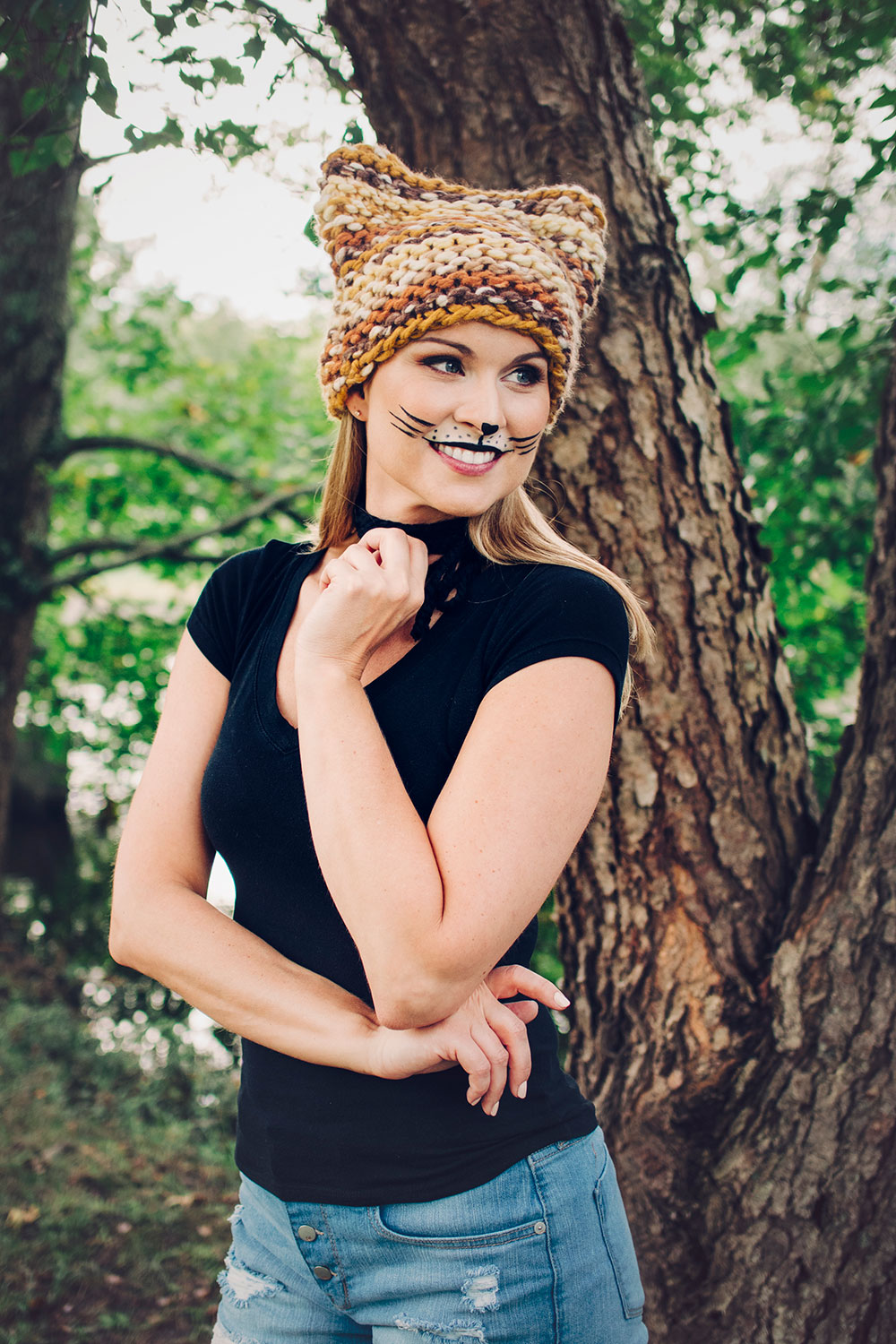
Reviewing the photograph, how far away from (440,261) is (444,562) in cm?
46

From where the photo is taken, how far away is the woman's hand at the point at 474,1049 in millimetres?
1320

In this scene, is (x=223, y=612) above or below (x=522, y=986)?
above

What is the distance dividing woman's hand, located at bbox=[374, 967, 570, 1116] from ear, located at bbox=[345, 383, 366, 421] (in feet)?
3.31

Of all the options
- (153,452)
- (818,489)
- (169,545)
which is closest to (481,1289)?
(818,489)

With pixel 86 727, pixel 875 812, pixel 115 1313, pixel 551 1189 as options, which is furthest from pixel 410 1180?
pixel 86 727

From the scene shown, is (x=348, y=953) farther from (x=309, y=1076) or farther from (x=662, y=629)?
(x=662, y=629)

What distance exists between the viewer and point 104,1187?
401 centimetres

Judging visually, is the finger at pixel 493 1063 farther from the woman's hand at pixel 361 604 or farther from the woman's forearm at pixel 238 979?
the woman's hand at pixel 361 604

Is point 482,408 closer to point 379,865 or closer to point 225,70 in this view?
point 379,865

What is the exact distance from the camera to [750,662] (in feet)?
7.50

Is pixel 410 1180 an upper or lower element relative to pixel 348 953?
lower

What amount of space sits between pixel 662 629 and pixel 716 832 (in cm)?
49

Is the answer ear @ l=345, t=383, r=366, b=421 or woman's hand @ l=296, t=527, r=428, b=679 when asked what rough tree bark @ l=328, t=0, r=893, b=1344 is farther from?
woman's hand @ l=296, t=527, r=428, b=679

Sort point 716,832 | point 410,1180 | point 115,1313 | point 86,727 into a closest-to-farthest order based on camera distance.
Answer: point 410,1180 → point 716,832 → point 115,1313 → point 86,727
